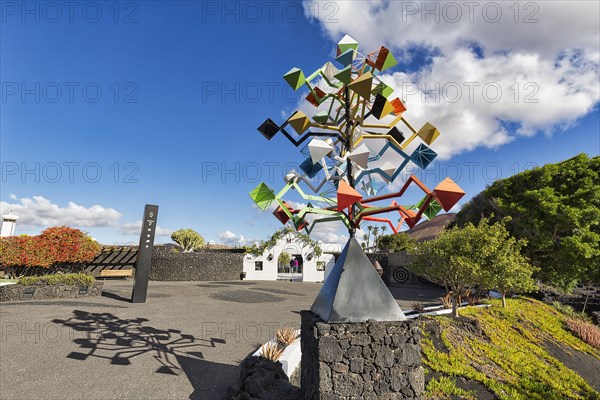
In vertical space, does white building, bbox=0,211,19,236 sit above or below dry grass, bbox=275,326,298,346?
above

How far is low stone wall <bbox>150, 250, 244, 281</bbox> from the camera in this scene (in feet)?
93.4

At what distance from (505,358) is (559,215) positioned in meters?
14.5

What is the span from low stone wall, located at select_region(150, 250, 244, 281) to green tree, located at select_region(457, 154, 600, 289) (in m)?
23.0

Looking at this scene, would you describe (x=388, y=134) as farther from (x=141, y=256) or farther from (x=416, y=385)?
(x=141, y=256)

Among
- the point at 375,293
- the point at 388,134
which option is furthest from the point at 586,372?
the point at 388,134

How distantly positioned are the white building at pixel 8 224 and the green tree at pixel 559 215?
36.7 metres

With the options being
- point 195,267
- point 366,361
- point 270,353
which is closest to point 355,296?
point 366,361

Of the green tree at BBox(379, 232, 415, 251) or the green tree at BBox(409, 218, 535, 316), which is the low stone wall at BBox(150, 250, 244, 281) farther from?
the green tree at BBox(379, 232, 415, 251)

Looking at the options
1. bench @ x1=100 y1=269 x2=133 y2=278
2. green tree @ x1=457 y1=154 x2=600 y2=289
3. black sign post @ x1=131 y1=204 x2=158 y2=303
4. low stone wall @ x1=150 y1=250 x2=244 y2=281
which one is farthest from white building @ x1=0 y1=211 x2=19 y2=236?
green tree @ x1=457 y1=154 x2=600 y2=289

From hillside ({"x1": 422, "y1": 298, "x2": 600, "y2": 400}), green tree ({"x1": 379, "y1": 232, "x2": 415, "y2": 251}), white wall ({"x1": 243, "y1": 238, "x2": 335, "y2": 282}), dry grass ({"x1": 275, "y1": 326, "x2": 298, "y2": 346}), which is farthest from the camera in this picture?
Answer: green tree ({"x1": 379, "y1": 232, "x2": 415, "y2": 251})

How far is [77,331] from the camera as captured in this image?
1012 centimetres

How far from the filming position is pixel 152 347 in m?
8.91

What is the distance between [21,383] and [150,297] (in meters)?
Result: 10.5

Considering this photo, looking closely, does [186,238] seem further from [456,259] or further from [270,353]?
[270,353]
